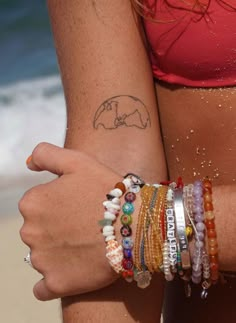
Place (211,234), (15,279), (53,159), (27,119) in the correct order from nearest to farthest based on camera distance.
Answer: (211,234)
(53,159)
(15,279)
(27,119)

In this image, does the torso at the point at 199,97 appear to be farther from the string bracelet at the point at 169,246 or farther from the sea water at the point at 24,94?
the sea water at the point at 24,94

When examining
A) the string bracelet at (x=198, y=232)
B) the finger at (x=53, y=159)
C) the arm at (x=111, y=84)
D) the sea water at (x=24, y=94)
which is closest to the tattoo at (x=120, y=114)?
the arm at (x=111, y=84)

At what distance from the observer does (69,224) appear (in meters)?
1.35

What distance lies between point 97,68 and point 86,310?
433 millimetres

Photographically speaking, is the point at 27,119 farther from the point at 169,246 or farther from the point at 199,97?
the point at 169,246

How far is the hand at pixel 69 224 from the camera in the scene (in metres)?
1.33

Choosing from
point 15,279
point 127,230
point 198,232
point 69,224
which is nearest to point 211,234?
point 198,232

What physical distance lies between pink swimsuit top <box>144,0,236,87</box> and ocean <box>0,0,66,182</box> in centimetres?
379

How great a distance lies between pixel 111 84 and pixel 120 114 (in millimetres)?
57

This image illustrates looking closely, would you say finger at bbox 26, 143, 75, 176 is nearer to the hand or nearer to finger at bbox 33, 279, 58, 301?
the hand

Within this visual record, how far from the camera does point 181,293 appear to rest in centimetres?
161

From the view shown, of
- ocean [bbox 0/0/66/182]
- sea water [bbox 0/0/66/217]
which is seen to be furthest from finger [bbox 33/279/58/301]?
ocean [bbox 0/0/66/182]

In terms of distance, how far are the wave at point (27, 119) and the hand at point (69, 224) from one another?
12.6ft

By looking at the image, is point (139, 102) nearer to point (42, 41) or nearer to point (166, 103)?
point (166, 103)
